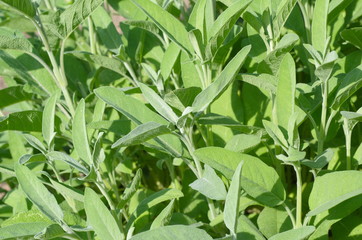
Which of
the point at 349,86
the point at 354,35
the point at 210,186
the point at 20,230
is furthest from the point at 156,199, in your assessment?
the point at 354,35

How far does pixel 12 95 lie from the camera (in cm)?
117

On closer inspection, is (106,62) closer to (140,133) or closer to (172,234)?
(140,133)

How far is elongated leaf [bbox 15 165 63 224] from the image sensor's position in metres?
0.79

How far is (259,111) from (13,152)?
580mm

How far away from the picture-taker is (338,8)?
99 cm

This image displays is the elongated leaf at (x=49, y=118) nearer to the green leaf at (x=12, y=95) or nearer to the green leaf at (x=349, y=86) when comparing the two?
the green leaf at (x=12, y=95)

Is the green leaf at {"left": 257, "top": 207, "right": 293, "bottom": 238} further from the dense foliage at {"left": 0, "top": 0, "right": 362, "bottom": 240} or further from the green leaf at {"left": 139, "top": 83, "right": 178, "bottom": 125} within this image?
the green leaf at {"left": 139, "top": 83, "right": 178, "bottom": 125}

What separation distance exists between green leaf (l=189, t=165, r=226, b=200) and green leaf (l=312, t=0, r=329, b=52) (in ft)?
0.96

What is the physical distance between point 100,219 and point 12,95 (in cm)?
54

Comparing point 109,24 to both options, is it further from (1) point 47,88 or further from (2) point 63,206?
(2) point 63,206

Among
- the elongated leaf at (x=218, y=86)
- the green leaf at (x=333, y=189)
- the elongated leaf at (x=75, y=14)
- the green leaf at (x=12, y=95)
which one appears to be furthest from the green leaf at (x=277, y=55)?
the green leaf at (x=12, y=95)

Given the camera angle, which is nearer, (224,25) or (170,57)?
(224,25)

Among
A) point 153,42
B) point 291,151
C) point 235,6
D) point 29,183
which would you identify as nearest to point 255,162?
point 291,151

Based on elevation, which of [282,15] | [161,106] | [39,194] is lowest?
[39,194]
